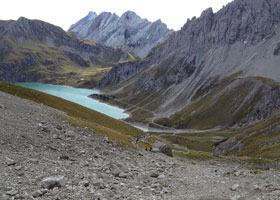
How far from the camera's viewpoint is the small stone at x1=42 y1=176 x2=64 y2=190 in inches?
558

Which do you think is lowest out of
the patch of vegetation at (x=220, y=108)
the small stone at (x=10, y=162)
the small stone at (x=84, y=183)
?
the small stone at (x=10, y=162)

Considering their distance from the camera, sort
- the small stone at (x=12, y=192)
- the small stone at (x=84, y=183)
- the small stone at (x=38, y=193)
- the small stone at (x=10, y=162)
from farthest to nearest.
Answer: the small stone at (x=10, y=162)
the small stone at (x=84, y=183)
the small stone at (x=38, y=193)
the small stone at (x=12, y=192)

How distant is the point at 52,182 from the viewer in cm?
1441

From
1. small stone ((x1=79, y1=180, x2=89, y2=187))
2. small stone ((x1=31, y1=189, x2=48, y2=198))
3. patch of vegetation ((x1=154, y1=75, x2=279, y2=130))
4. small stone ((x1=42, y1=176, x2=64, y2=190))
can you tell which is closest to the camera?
small stone ((x1=31, y1=189, x2=48, y2=198))

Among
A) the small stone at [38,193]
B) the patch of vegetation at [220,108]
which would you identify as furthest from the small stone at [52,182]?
the patch of vegetation at [220,108]

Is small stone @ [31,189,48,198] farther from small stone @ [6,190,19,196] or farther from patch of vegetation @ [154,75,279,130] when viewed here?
patch of vegetation @ [154,75,279,130]

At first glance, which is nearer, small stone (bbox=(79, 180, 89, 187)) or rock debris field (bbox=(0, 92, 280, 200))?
rock debris field (bbox=(0, 92, 280, 200))

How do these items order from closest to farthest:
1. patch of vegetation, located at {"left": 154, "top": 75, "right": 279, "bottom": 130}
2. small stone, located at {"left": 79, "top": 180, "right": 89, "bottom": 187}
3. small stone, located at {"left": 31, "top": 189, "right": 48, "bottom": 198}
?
small stone, located at {"left": 31, "top": 189, "right": 48, "bottom": 198}, small stone, located at {"left": 79, "top": 180, "right": 89, "bottom": 187}, patch of vegetation, located at {"left": 154, "top": 75, "right": 279, "bottom": 130}

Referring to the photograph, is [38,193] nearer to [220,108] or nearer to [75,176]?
[75,176]

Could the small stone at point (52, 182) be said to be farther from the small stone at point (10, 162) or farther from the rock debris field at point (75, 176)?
the small stone at point (10, 162)

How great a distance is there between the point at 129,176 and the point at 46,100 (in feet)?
152

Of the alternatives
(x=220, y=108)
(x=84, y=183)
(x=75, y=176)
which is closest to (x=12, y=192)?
(x=84, y=183)

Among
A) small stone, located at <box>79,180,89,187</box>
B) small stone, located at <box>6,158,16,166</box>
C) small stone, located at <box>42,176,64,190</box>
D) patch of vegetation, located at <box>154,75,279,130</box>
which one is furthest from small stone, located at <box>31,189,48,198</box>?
patch of vegetation, located at <box>154,75,279,130</box>

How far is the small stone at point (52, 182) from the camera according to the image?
14.2 metres
